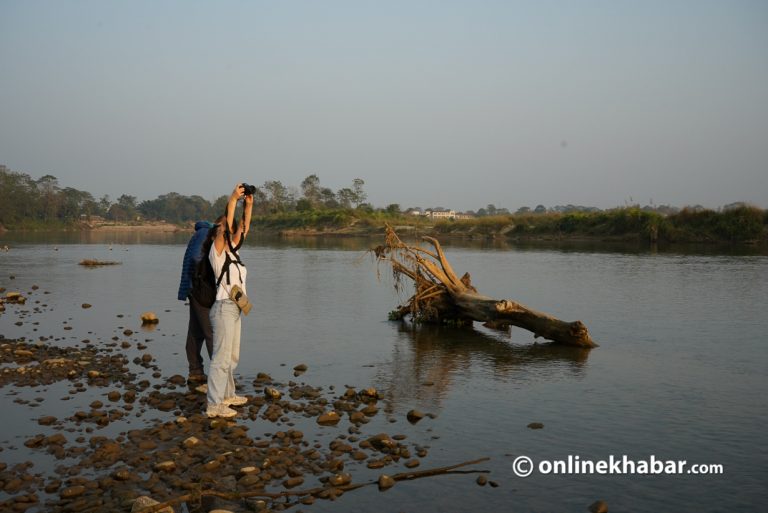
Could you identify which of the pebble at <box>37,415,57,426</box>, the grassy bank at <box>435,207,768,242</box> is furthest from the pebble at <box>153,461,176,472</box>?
the grassy bank at <box>435,207,768,242</box>

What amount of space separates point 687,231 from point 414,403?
5519cm

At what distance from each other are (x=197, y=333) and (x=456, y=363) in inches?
185

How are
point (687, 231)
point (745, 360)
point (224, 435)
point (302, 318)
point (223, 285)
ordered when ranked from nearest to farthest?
point (224, 435)
point (223, 285)
point (745, 360)
point (302, 318)
point (687, 231)

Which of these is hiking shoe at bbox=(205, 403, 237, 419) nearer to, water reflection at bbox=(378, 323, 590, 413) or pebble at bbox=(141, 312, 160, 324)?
water reflection at bbox=(378, 323, 590, 413)

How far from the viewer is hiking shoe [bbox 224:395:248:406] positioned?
8523mm

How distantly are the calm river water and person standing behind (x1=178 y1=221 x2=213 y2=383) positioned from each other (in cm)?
84

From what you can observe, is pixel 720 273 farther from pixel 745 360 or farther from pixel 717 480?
pixel 717 480

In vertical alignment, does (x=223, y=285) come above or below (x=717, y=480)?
above

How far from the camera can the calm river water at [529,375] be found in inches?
263

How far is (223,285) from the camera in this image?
8094mm

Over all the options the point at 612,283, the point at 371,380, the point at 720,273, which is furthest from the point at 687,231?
the point at 371,380

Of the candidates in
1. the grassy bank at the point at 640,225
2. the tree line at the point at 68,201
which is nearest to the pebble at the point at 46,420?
the grassy bank at the point at 640,225

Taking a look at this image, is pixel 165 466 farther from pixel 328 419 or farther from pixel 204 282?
pixel 204 282

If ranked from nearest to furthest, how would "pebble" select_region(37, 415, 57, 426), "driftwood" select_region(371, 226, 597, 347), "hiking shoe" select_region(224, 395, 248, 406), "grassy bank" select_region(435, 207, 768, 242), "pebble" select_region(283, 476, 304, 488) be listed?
"pebble" select_region(283, 476, 304, 488), "pebble" select_region(37, 415, 57, 426), "hiking shoe" select_region(224, 395, 248, 406), "driftwood" select_region(371, 226, 597, 347), "grassy bank" select_region(435, 207, 768, 242)
